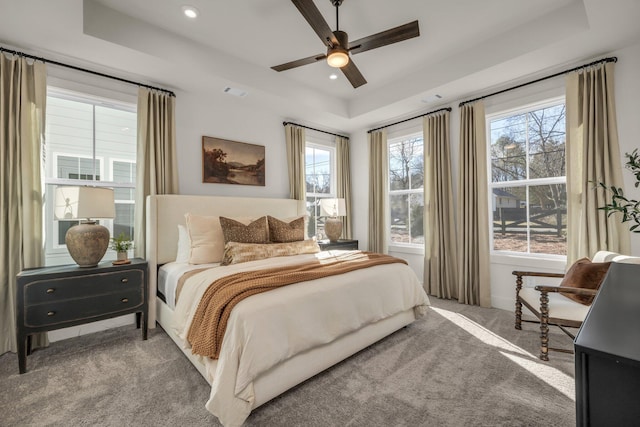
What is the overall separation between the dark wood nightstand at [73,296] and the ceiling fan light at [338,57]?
2529 mm

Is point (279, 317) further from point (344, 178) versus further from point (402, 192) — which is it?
point (344, 178)

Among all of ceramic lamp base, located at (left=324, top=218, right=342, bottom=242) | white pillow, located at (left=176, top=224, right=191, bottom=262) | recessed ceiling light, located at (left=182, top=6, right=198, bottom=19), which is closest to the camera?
recessed ceiling light, located at (left=182, top=6, right=198, bottom=19)

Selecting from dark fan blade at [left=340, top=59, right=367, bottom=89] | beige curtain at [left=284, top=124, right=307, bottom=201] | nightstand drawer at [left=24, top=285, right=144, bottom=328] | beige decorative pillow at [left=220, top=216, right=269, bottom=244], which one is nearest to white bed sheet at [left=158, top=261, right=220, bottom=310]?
nightstand drawer at [left=24, top=285, right=144, bottom=328]

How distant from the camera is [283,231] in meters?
3.49

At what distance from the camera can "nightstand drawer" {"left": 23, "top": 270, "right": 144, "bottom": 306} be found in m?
2.28

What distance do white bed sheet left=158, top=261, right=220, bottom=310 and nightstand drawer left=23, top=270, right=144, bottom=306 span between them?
0.22 meters

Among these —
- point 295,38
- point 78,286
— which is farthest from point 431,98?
point 78,286

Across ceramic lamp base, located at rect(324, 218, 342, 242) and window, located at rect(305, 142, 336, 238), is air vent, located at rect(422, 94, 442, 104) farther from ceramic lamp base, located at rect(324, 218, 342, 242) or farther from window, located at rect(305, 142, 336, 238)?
ceramic lamp base, located at rect(324, 218, 342, 242)

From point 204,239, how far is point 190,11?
83.6 inches

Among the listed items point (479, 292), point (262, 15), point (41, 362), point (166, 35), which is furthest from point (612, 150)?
point (41, 362)

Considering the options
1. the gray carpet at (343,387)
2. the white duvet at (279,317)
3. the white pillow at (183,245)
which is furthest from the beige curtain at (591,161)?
the white pillow at (183,245)

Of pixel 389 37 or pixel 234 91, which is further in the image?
pixel 234 91

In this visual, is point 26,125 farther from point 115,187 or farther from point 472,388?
point 472,388

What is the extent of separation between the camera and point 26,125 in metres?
2.63
